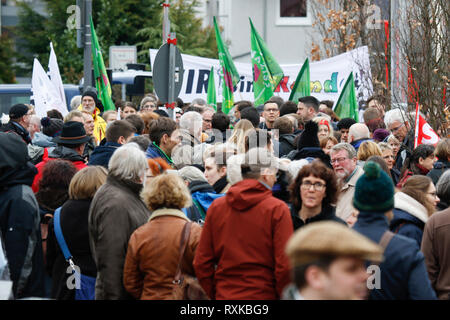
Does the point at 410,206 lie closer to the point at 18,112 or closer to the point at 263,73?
the point at 18,112

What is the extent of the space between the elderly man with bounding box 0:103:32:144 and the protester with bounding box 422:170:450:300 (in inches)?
244

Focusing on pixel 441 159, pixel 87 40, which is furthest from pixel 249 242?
pixel 87 40

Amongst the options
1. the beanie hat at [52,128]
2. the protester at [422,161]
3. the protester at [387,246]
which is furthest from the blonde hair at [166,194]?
the beanie hat at [52,128]

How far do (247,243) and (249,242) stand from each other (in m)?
0.01

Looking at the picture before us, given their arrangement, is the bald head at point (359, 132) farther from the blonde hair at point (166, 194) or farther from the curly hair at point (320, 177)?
the blonde hair at point (166, 194)

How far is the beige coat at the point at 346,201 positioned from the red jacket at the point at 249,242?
1.73 meters

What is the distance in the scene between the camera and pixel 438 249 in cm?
585

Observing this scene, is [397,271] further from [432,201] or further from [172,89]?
[172,89]

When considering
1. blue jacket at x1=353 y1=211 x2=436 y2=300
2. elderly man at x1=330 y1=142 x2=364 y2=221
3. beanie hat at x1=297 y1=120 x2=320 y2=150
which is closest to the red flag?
elderly man at x1=330 y1=142 x2=364 y2=221

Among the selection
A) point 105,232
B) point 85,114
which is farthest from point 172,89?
point 105,232

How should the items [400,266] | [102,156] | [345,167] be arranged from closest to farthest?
[400,266] < [345,167] < [102,156]

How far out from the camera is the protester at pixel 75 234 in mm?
6332
